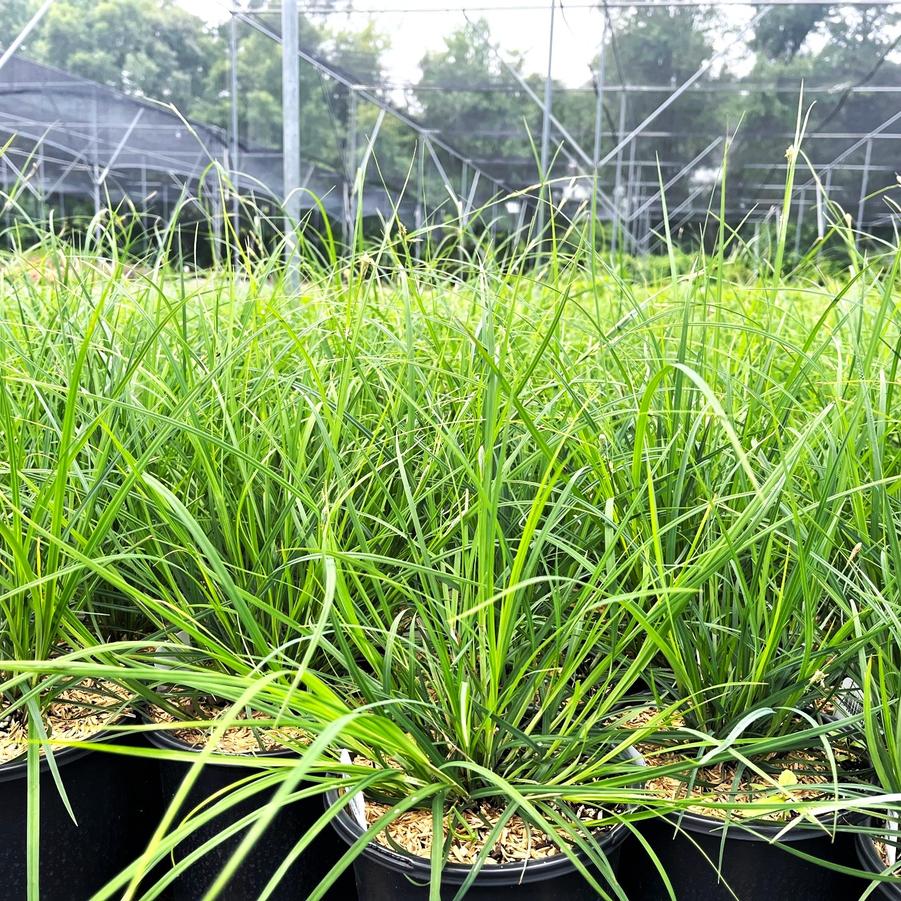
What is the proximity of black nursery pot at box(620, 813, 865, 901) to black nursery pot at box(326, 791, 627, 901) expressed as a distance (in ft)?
0.22

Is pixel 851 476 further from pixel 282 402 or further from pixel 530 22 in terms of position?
pixel 530 22

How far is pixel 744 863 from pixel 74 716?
52 centimetres

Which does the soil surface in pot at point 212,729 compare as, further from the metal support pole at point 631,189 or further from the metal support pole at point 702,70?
the metal support pole at point 631,189

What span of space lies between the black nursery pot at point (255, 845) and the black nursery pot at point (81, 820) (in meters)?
0.04

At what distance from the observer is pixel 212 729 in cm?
59

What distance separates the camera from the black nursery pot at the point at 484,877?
46 centimetres

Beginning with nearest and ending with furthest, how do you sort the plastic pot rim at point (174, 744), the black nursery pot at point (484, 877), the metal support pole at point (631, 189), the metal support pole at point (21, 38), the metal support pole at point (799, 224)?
the black nursery pot at point (484, 877), the plastic pot rim at point (174, 744), the metal support pole at point (21, 38), the metal support pole at point (799, 224), the metal support pole at point (631, 189)

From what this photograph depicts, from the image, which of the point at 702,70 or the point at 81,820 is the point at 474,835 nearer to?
the point at 81,820

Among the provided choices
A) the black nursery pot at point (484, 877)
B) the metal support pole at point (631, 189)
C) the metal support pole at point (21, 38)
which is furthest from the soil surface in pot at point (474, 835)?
the metal support pole at point (631, 189)

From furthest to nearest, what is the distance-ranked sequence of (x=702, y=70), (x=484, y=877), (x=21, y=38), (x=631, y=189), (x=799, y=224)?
(x=631, y=189), (x=799, y=224), (x=702, y=70), (x=21, y=38), (x=484, y=877)

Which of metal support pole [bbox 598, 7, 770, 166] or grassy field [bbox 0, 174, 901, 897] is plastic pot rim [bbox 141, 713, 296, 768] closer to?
grassy field [bbox 0, 174, 901, 897]

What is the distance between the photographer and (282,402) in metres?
0.69

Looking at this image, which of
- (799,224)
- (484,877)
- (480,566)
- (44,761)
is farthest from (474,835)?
(799,224)

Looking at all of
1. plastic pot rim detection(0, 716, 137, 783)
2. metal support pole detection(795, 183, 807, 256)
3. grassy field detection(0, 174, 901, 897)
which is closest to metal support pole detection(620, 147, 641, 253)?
metal support pole detection(795, 183, 807, 256)
